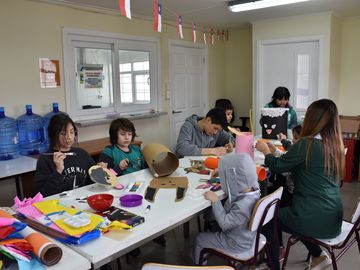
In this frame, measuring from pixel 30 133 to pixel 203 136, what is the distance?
6.00 ft

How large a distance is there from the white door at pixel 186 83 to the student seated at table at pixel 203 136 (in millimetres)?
2182

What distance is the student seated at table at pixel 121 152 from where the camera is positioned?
2.35 meters

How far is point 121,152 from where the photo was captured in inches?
95.3

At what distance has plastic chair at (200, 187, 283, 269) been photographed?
1.68 m

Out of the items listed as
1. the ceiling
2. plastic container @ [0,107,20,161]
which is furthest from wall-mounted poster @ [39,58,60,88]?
the ceiling

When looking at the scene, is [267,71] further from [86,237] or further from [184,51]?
[86,237]

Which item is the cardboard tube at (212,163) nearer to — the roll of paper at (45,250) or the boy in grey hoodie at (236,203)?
the boy in grey hoodie at (236,203)

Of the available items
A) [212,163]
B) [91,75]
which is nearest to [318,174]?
[212,163]

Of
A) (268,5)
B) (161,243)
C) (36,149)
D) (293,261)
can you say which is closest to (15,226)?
(161,243)

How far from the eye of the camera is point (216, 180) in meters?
2.09

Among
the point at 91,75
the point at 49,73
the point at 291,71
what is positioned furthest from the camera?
the point at 291,71

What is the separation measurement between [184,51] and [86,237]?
430cm

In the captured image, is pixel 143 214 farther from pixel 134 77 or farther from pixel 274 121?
pixel 134 77

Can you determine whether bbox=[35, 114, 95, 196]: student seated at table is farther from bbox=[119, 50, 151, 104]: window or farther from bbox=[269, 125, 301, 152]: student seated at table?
bbox=[119, 50, 151, 104]: window
